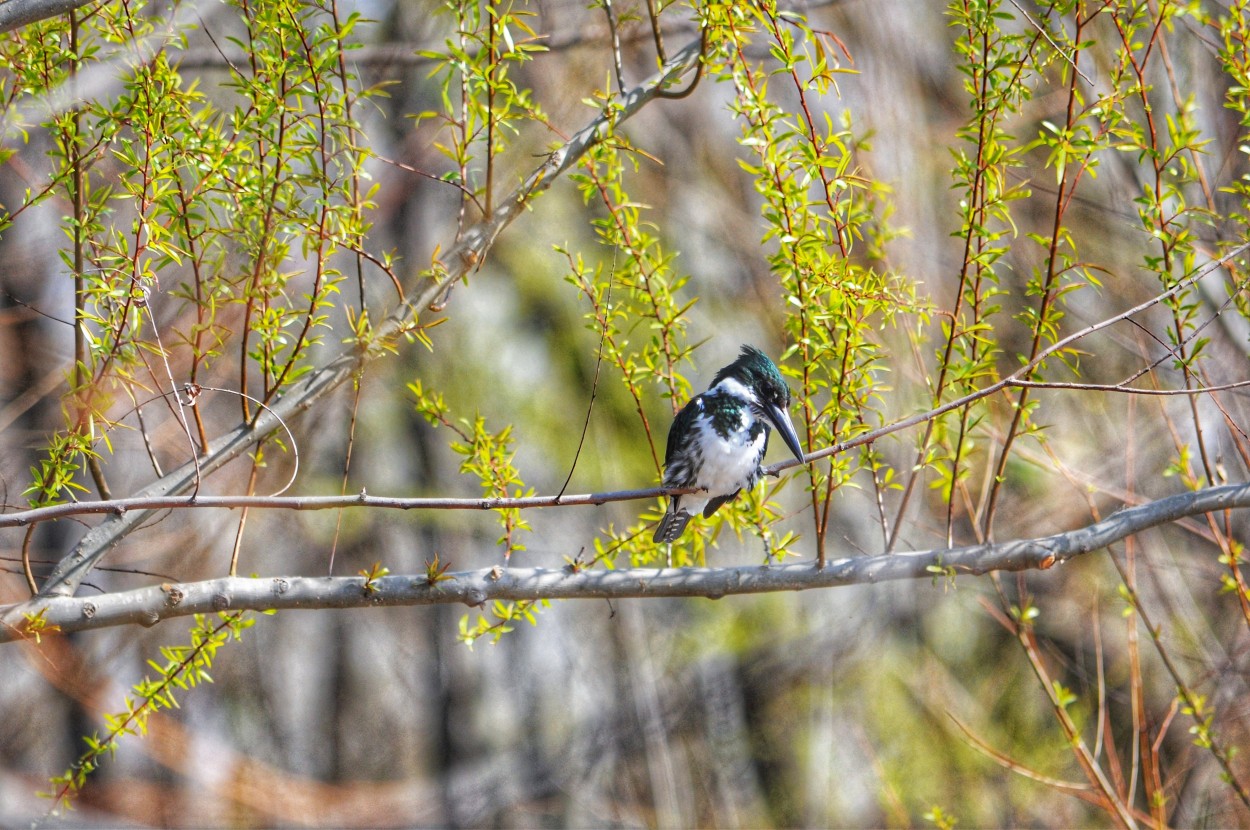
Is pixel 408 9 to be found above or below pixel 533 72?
above

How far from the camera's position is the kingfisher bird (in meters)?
2.47

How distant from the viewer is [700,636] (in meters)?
5.22

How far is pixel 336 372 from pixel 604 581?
2.02 ft

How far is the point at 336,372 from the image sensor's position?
2008 mm

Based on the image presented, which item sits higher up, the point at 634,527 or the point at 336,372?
the point at 634,527

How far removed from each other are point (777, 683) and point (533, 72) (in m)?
3.12

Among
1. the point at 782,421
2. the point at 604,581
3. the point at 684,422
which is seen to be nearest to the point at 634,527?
the point at 684,422

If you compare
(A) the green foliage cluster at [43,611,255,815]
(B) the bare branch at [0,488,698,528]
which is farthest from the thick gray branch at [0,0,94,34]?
(A) the green foliage cluster at [43,611,255,815]

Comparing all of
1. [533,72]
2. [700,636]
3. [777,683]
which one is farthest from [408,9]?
[777,683]

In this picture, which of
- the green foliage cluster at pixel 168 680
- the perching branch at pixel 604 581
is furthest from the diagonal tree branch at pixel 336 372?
the green foliage cluster at pixel 168 680

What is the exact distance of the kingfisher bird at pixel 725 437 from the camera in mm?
2469

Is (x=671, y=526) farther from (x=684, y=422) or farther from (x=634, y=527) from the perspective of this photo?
(x=634, y=527)

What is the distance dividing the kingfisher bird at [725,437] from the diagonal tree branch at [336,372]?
0.71 meters

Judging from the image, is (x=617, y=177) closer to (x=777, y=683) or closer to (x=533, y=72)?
(x=533, y=72)
